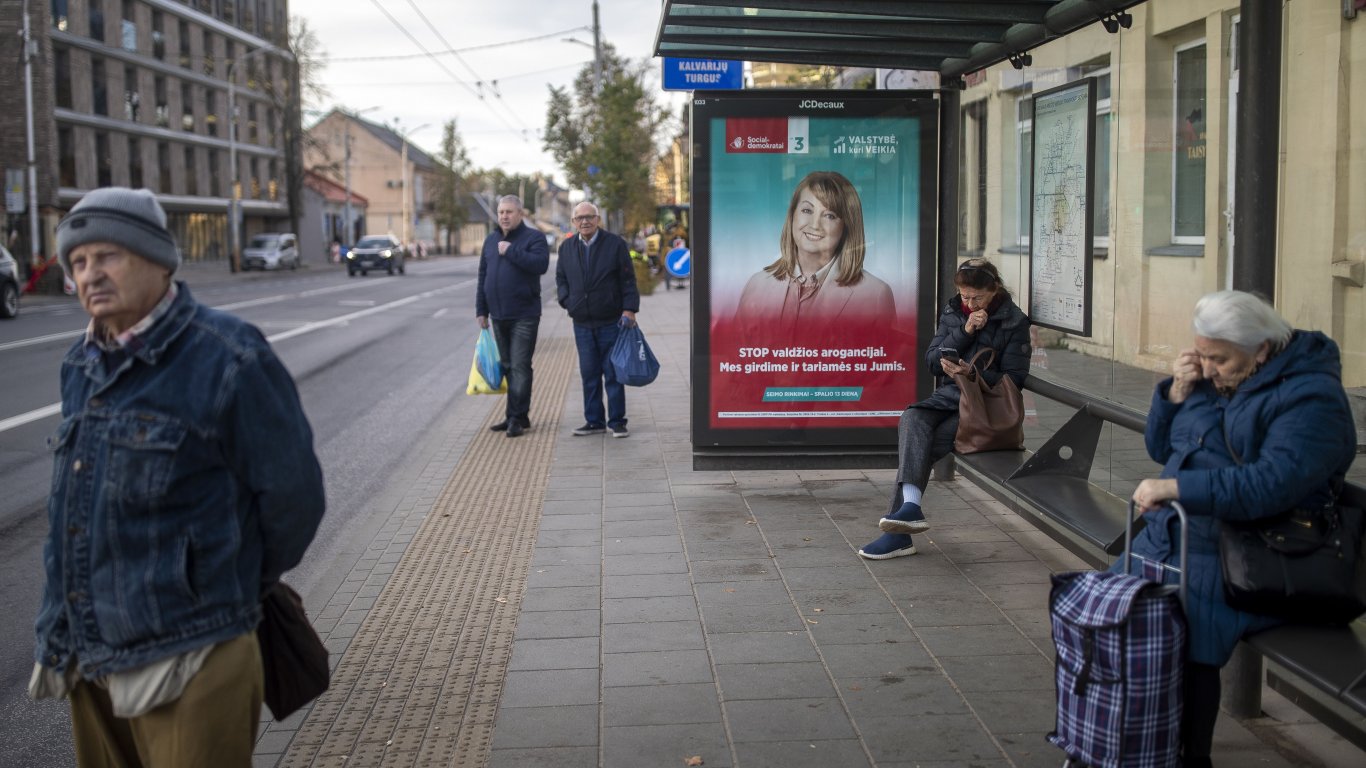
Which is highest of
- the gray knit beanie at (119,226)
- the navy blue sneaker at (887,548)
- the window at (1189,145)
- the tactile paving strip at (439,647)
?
the window at (1189,145)

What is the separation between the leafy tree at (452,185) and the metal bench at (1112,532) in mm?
107182

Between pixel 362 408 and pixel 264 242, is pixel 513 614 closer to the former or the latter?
pixel 362 408

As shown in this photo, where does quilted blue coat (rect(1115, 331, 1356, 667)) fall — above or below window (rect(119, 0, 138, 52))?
below

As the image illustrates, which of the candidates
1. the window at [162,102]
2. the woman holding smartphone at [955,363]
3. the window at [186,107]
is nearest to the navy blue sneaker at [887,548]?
the woman holding smartphone at [955,363]

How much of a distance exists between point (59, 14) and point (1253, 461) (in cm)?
5645

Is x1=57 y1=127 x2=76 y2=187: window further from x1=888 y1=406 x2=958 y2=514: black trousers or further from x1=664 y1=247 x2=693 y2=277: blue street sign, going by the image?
x1=888 y1=406 x2=958 y2=514: black trousers

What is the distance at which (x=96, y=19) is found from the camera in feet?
180

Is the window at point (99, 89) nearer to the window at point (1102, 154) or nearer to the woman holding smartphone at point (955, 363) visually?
the woman holding smartphone at point (955, 363)

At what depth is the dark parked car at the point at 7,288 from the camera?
83.3 feet

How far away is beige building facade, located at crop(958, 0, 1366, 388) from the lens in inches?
172

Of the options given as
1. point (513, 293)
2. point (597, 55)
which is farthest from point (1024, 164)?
point (597, 55)

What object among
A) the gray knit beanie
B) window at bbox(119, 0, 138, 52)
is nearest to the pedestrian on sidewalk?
the gray knit beanie

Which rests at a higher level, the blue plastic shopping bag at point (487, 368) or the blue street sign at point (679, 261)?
the blue street sign at point (679, 261)

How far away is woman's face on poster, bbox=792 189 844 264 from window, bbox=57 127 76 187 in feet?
166
